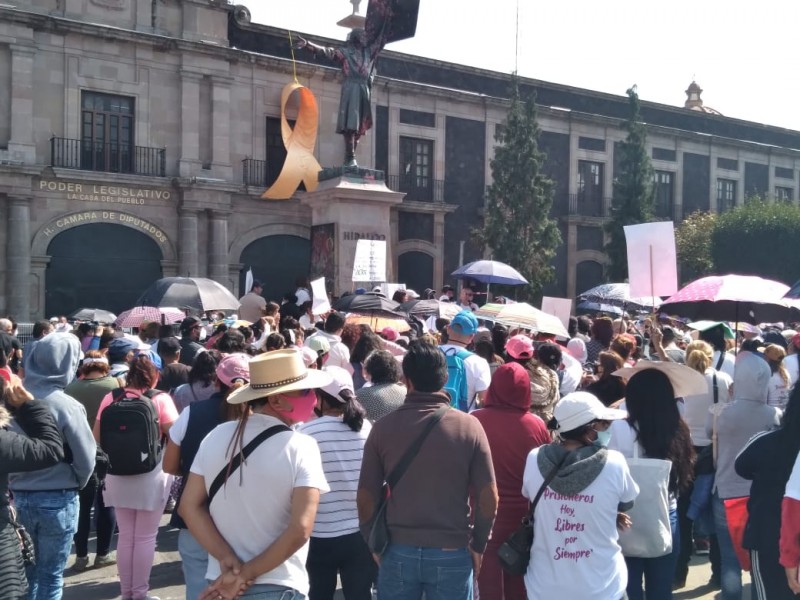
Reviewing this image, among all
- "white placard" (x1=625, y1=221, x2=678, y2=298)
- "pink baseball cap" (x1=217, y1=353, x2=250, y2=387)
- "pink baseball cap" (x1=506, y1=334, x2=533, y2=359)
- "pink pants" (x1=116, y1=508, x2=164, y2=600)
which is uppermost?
"white placard" (x1=625, y1=221, x2=678, y2=298)

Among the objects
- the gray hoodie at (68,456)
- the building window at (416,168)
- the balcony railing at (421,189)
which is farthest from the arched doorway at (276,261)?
the gray hoodie at (68,456)

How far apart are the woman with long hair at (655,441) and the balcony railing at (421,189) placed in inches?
896

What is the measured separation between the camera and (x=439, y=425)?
3.68 m

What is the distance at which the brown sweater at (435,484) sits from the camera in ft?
11.9

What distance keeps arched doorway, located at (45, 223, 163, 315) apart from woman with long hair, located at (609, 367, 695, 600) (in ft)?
65.6

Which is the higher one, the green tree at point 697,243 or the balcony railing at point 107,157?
the balcony railing at point 107,157

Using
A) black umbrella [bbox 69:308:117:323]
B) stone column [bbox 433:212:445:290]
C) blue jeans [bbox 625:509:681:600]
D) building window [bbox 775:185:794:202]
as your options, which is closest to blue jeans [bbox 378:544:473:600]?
blue jeans [bbox 625:509:681:600]

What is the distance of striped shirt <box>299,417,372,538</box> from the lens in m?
4.10

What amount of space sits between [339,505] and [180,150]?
67.1ft

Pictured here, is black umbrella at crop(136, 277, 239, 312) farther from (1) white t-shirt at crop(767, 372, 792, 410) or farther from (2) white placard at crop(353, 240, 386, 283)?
(1) white t-shirt at crop(767, 372, 792, 410)

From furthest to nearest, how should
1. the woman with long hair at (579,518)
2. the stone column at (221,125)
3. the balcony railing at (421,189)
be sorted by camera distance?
the balcony railing at (421,189) < the stone column at (221,125) < the woman with long hair at (579,518)

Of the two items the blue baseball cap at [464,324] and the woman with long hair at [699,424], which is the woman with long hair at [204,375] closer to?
the blue baseball cap at [464,324]

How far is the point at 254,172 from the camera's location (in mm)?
24188

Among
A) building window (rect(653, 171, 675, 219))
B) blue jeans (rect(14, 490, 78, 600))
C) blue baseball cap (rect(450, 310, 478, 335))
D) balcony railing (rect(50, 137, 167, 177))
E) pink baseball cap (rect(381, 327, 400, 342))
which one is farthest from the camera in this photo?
building window (rect(653, 171, 675, 219))
